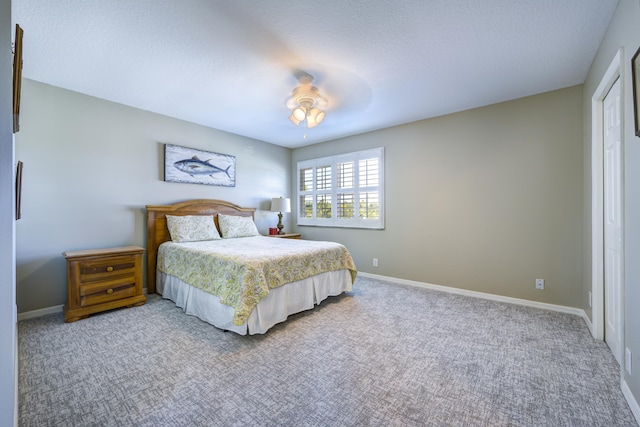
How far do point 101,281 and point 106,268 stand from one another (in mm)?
136

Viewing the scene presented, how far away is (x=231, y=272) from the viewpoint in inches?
94.7

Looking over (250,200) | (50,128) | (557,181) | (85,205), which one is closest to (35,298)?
(85,205)

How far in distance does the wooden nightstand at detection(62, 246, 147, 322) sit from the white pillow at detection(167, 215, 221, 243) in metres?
0.54

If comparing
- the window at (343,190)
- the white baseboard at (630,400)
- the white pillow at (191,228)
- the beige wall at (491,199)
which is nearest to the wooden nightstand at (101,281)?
the white pillow at (191,228)

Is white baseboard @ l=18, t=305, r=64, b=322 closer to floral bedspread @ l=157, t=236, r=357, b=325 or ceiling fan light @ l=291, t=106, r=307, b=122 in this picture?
floral bedspread @ l=157, t=236, r=357, b=325

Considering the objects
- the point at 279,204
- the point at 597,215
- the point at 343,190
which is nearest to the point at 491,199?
the point at 597,215

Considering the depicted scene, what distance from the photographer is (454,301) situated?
3238mm

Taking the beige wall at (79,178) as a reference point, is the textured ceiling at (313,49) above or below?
above

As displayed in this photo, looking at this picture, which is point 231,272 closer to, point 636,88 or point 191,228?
point 191,228

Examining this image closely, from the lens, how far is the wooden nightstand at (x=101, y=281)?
2615mm

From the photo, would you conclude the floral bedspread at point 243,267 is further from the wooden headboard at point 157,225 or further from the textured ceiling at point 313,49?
the textured ceiling at point 313,49

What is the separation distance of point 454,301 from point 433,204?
1307 mm

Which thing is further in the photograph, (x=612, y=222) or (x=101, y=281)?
(x=101, y=281)

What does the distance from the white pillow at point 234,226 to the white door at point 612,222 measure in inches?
159
